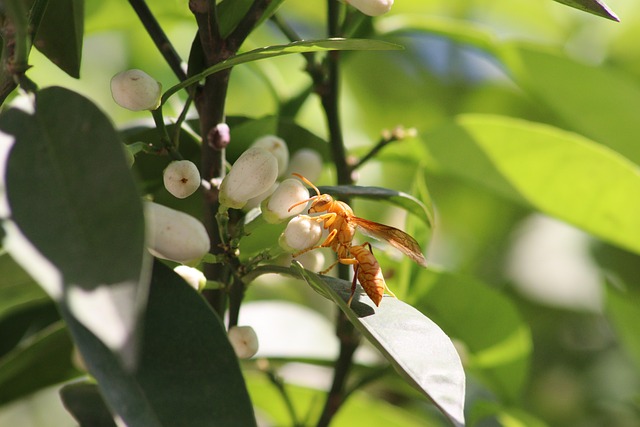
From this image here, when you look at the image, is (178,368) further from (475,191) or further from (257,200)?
(475,191)

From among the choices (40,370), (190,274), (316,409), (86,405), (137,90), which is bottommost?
(316,409)

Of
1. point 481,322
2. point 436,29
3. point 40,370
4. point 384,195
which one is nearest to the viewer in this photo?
point 384,195

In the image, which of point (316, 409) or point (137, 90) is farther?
point (316, 409)

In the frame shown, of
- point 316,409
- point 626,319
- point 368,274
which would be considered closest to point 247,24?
point 368,274

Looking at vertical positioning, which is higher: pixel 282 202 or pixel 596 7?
pixel 596 7

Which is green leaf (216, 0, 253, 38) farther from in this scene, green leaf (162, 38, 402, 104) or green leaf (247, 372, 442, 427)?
green leaf (247, 372, 442, 427)

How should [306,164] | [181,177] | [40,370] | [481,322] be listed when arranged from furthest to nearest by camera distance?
1. [481,322]
2. [40,370]
3. [306,164]
4. [181,177]
